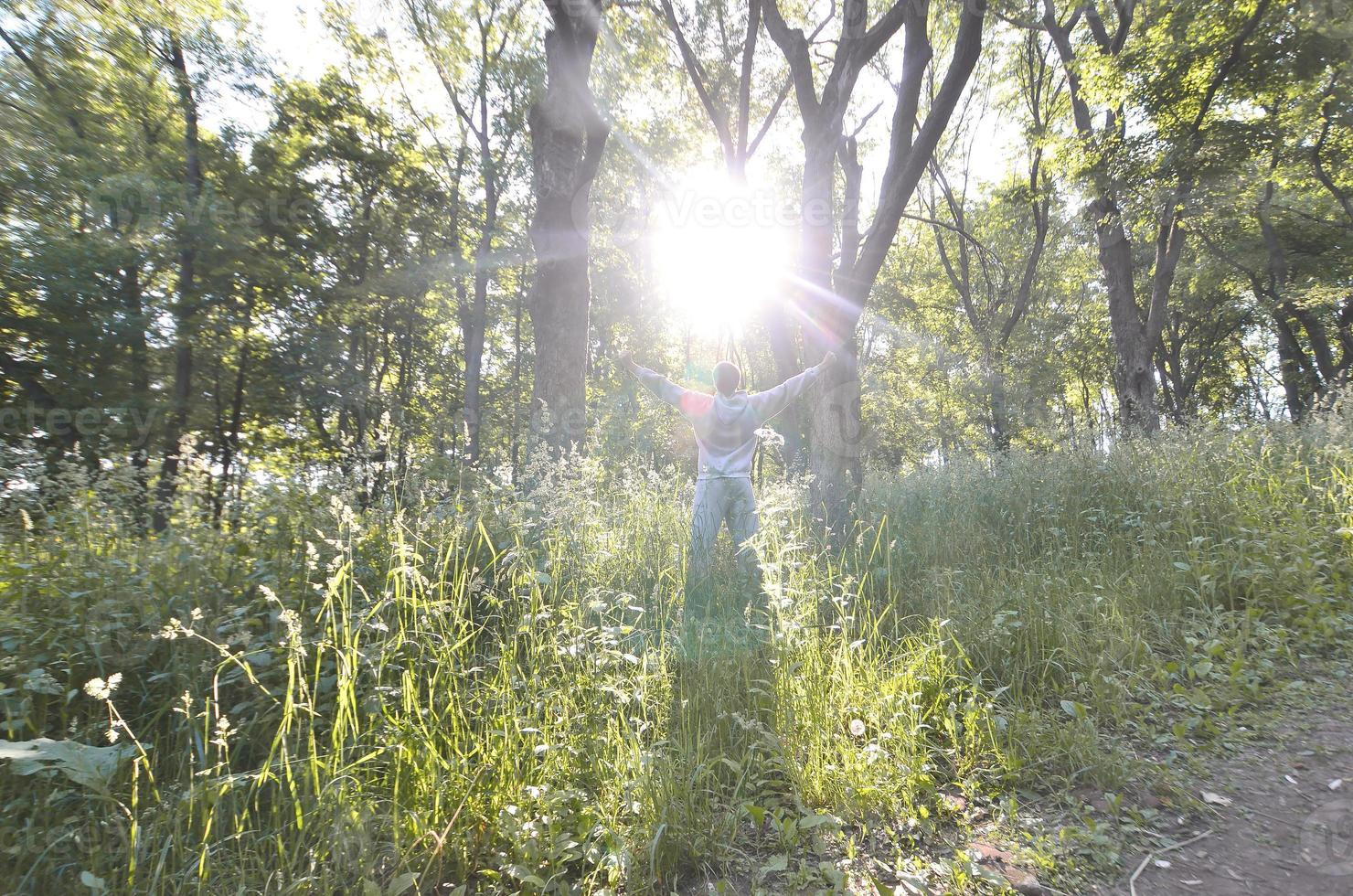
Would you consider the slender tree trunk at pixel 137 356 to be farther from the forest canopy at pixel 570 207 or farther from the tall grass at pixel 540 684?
the tall grass at pixel 540 684

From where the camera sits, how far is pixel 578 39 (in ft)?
24.0

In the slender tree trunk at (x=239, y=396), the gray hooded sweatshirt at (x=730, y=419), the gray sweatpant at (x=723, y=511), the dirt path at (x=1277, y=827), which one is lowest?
the dirt path at (x=1277, y=827)

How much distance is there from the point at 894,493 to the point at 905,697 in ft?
18.6

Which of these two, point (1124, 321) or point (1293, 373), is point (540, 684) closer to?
point (1124, 321)

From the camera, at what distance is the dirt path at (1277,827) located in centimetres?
196

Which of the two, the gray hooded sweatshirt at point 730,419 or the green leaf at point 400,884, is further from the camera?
the gray hooded sweatshirt at point 730,419

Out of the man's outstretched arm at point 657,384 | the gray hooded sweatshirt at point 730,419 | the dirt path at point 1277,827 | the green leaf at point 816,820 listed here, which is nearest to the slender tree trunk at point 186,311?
the man's outstretched arm at point 657,384

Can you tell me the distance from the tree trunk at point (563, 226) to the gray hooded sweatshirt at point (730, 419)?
1881 mm

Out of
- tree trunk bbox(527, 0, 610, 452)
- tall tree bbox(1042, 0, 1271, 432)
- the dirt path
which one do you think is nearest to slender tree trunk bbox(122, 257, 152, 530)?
→ tree trunk bbox(527, 0, 610, 452)

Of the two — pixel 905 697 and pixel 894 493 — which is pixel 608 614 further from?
pixel 894 493

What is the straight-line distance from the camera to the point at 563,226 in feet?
23.4

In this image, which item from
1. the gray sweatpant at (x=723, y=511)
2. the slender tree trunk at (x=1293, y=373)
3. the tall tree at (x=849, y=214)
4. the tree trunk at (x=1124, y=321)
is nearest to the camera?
the gray sweatpant at (x=723, y=511)

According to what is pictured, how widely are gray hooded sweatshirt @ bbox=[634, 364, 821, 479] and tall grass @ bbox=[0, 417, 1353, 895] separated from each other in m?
1.15

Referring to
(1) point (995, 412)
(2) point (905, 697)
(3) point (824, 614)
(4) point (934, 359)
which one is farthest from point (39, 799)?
(4) point (934, 359)
